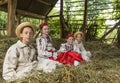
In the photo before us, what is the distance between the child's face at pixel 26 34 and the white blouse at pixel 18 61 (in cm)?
7

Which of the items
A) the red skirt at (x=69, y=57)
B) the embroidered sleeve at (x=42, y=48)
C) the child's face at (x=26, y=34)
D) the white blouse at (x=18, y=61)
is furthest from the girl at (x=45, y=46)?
the child's face at (x=26, y=34)

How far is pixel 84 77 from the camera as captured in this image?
12.7ft

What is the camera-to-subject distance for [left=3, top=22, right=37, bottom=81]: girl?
3861 millimetres

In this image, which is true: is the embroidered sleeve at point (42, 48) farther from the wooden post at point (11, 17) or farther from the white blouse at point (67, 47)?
the wooden post at point (11, 17)

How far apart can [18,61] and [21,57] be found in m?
0.07

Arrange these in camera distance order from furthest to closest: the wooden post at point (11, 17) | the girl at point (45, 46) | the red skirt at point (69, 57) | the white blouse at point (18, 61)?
the wooden post at point (11, 17)
the red skirt at point (69, 57)
the girl at point (45, 46)
the white blouse at point (18, 61)

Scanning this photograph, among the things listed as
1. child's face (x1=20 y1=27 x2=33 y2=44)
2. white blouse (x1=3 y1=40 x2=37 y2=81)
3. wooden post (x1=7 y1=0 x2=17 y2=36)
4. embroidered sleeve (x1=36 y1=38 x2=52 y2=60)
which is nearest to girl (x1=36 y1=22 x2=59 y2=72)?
embroidered sleeve (x1=36 y1=38 x2=52 y2=60)

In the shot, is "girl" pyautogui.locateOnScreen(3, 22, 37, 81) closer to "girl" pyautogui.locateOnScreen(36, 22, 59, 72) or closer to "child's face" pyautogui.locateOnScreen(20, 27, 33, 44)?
"child's face" pyautogui.locateOnScreen(20, 27, 33, 44)

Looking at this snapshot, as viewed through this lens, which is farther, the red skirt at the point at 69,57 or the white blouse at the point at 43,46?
the red skirt at the point at 69,57

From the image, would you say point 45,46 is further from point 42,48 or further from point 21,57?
point 21,57

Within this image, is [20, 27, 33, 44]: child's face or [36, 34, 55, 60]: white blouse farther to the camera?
[36, 34, 55, 60]: white blouse

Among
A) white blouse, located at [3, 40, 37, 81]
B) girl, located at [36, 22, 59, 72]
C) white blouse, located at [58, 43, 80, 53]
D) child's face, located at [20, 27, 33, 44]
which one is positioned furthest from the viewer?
white blouse, located at [58, 43, 80, 53]

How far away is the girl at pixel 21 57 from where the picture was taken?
3.86 metres

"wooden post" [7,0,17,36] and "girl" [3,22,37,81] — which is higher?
"wooden post" [7,0,17,36]
